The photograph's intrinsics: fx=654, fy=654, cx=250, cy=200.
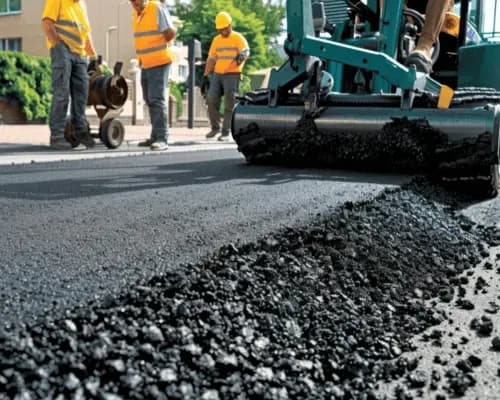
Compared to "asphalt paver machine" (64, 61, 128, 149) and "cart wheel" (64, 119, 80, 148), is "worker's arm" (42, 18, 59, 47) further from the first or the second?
"cart wheel" (64, 119, 80, 148)

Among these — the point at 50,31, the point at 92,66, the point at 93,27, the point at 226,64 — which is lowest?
the point at 92,66

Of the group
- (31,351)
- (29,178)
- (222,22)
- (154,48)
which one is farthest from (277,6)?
(31,351)

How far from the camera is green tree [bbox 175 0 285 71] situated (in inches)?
1407

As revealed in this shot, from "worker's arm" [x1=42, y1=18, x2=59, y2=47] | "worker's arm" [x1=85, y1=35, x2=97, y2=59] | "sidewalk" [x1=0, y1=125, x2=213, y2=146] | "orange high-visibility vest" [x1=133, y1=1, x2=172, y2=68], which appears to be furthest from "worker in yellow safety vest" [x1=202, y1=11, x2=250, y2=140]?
"worker's arm" [x1=42, y1=18, x2=59, y2=47]

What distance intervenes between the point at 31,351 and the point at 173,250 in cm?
90

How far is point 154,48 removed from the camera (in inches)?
290

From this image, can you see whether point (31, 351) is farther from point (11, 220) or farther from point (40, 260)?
point (11, 220)

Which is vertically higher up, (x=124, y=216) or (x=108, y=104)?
(x=108, y=104)

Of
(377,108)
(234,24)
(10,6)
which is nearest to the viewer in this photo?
(377,108)

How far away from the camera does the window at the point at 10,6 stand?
26.3 meters

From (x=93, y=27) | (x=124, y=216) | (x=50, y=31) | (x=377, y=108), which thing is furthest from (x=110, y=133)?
(x=93, y=27)

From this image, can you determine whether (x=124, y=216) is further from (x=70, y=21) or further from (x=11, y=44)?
(x=11, y=44)

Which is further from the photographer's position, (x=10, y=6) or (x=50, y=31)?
(x=10, y=6)

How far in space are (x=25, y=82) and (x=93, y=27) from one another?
13.0 m
